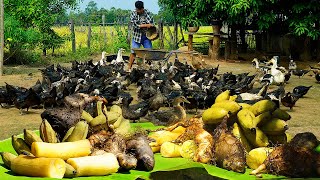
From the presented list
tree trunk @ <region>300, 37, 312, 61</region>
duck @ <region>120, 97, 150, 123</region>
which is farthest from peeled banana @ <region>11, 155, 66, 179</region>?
tree trunk @ <region>300, 37, 312, 61</region>

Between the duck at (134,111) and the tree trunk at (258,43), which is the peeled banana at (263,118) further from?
the tree trunk at (258,43)

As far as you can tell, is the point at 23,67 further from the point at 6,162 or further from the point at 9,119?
the point at 6,162

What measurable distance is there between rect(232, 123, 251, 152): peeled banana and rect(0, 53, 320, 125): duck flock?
1838 millimetres

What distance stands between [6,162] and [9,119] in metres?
5.81

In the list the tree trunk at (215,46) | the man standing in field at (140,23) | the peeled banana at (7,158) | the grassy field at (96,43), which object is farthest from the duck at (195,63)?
the peeled banana at (7,158)

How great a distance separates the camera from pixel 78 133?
565cm

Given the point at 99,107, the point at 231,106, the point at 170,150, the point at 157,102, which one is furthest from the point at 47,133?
the point at 157,102

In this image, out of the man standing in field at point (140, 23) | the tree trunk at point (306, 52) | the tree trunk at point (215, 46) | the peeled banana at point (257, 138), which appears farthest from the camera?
the tree trunk at point (215, 46)

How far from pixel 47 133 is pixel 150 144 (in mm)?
1296

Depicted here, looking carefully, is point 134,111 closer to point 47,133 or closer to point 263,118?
point 263,118

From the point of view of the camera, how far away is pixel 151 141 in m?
6.46

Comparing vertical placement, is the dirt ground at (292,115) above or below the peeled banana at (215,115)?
below

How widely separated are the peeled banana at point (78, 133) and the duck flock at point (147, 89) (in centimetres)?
228

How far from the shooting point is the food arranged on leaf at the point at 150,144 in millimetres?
5309
